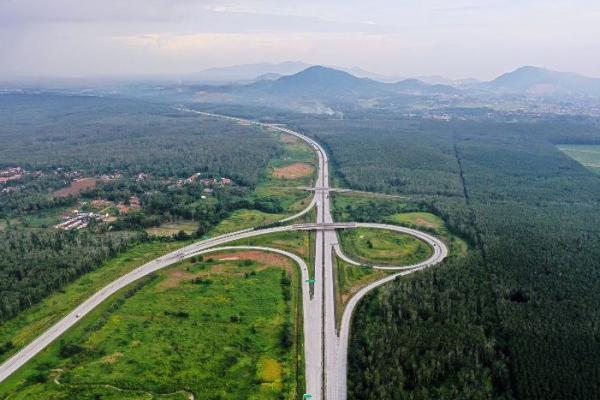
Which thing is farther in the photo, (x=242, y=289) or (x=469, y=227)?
(x=469, y=227)

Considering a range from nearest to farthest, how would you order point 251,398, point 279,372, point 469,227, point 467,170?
point 251,398, point 279,372, point 469,227, point 467,170

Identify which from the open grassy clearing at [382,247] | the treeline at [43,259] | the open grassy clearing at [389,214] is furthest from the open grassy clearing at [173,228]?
the open grassy clearing at [382,247]

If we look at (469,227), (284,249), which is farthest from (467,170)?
(284,249)

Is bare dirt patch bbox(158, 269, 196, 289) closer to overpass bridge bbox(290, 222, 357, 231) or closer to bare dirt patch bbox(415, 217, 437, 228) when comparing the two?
overpass bridge bbox(290, 222, 357, 231)

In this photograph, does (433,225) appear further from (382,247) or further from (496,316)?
(496,316)

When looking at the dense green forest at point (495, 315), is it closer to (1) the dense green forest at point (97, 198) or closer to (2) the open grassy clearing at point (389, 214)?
(2) the open grassy clearing at point (389, 214)

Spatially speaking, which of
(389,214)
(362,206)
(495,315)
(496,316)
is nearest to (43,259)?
(362,206)

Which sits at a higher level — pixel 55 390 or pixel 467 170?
pixel 467 170

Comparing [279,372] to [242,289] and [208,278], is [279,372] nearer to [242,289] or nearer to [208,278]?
[242,289]
